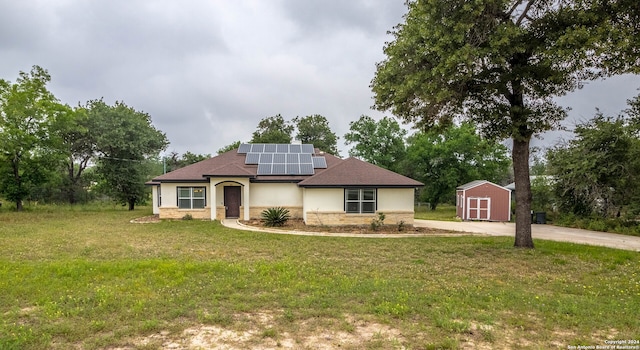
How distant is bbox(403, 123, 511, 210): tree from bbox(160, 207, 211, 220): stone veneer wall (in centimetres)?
2093

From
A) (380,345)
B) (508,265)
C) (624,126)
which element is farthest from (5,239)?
(624,126)

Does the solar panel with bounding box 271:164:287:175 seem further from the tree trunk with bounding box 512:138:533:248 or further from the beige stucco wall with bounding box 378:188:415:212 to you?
the tree trunk with bounding box 512:138:533:248

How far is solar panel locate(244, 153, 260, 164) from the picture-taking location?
22.0 metres

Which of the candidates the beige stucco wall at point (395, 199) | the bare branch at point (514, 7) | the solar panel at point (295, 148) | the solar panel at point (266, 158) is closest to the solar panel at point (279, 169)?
the solar panel at point (266, 158)

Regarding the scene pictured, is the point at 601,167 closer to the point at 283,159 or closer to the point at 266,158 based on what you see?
the point at 283,159

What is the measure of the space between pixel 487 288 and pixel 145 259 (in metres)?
8.03

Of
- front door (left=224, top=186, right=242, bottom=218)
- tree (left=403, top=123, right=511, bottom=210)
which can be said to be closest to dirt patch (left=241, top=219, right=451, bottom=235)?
front door (left=224, top=186, right=242, bottom=218)

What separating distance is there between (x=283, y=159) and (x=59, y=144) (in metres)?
16.9

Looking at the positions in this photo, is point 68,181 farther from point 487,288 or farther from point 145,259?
point 487,288

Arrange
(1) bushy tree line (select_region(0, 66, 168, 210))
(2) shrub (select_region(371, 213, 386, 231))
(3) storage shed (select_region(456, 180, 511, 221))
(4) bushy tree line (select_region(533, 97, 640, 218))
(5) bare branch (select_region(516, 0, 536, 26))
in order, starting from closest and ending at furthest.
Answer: (5) bare branch (select_region(516, 0, 536, 26)), (2) shrub (select_region(371, 213, 386, 231)), (4) bushy tree line (select_region(533, 97, 640, 218)), (3) storage shed (select_region(456, 180, 511, 221)), (1) bushy tree line (select_region(0, 66, 168, 210))

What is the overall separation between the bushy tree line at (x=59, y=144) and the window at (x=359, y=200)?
18872 millimetres

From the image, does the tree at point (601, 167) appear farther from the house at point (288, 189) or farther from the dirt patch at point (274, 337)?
the dirt patch at point (274, 337)

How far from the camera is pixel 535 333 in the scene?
14.4ft

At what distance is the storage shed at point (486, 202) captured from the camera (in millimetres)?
22031
